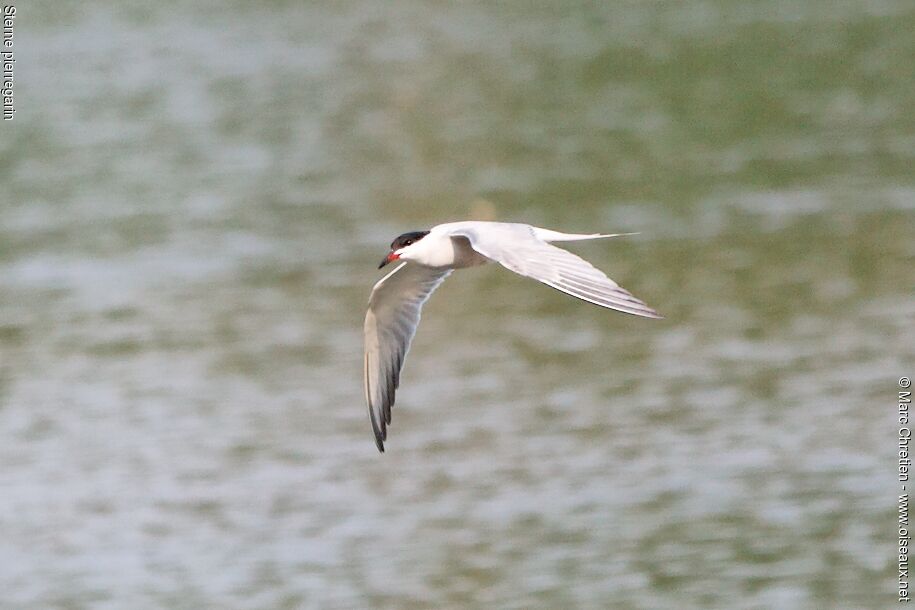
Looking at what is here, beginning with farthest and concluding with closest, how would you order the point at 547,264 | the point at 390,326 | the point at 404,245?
the point at 390,326 < the point at 404,245 < the point at 547,264

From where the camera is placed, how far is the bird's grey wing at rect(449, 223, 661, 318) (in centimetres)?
554

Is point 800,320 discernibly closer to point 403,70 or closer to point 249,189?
point 249,189

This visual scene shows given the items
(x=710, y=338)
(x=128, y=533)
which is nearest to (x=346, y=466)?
(x=128, y=533)

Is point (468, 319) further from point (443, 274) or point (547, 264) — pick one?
point (547, 264)

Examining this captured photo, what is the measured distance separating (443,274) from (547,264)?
175 centimetres

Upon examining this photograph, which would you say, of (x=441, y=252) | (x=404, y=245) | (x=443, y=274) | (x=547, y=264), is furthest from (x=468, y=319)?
(x=547, y=264)

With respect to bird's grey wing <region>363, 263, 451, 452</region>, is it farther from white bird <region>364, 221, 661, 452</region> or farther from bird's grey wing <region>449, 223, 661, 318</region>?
bird's grey wing <region>449, 223, 661, 318</region>

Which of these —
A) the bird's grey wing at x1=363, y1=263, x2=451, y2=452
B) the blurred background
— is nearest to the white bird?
the bird's grey wing at x1=363, y1=263, x2=451, y2=452

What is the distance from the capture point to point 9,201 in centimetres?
2102

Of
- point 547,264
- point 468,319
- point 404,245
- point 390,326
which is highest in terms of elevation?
point 468,319

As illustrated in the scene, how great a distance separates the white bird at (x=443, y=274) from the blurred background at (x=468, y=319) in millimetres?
2758

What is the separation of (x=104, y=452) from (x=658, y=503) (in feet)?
15.1

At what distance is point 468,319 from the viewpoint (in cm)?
1568

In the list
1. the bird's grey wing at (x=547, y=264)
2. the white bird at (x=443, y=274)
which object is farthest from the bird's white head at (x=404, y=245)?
the bird's grey wing at (x=547, y=264)
